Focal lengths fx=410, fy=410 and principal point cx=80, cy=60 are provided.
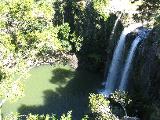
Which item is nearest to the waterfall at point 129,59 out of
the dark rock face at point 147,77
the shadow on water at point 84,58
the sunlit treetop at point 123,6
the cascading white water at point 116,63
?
the dark rock face at point 147,77

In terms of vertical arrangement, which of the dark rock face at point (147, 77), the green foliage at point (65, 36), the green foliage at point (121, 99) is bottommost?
the green foliage at point (121, 99)

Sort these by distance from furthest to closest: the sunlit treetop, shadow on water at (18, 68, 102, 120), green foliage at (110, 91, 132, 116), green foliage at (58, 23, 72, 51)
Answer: green foliage at (58, 23, 72, 51)
the sunlit treetop
shadow on water at (18, 68, 102, 120)
green foliage at (110, 91, 132, 116)

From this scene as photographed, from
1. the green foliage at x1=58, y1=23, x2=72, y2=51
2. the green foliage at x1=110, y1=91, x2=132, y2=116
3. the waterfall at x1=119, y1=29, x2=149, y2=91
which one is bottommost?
the green foliage at x1=110, y1=91, x2=132, y2=116

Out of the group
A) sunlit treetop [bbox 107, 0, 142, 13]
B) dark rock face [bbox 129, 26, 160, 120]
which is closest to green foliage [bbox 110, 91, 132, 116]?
dark rock face [bbox 129, 26, 160, 120]

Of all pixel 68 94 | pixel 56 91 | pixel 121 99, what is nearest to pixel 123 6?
pixel 68 94

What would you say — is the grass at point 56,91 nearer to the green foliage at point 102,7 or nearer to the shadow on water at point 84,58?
the shadow on water at point 84,58

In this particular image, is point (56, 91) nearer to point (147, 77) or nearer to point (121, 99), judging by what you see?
point (147, 77)

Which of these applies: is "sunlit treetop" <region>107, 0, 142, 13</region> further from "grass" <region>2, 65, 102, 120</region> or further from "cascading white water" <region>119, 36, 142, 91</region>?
"grass" <region>2, 65, 102, 120</region>

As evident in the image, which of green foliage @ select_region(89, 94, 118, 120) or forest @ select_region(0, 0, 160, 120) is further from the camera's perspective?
green foliage @ select_region(89, 94, 118, 120)

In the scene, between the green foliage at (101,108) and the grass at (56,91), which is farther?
the grass at (56,91)

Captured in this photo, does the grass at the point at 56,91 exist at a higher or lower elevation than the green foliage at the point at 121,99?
higher
